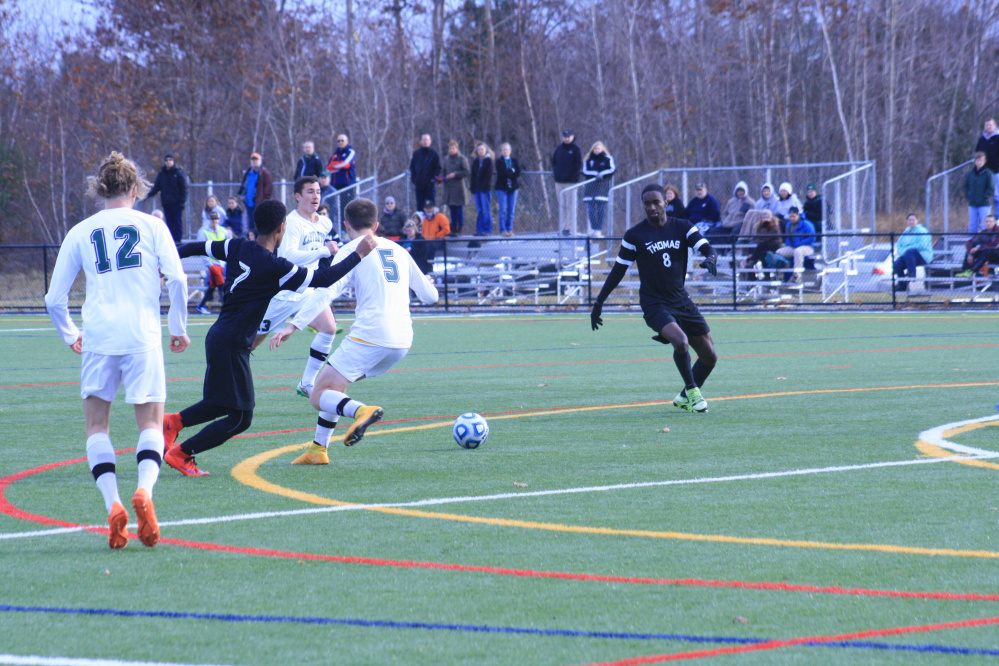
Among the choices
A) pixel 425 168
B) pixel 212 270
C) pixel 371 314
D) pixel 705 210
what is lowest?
pixel 371 314

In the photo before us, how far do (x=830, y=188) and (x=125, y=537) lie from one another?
21.7 metres

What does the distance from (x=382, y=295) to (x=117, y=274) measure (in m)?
Answer: 2.59

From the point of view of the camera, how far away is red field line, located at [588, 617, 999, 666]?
363 centimetres

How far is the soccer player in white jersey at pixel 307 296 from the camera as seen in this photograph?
10641mm

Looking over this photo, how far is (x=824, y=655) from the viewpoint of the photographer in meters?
3.66

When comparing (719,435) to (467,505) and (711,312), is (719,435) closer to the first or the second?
(467,505)

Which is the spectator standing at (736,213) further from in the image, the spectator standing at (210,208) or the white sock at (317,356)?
the white sock at (317,356)

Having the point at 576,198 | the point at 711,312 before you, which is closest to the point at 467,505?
the point at 711,312

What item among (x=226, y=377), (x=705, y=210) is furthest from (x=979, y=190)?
(x=226, y=377)

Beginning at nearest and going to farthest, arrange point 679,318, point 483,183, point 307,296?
point 679,318
point 307,296
point 483,183

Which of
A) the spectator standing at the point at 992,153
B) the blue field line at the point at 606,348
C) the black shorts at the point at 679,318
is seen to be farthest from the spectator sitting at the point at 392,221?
the black shorts at the point at 679,318

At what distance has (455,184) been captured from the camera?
25.8 metres

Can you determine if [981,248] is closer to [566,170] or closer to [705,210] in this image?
[705,210]

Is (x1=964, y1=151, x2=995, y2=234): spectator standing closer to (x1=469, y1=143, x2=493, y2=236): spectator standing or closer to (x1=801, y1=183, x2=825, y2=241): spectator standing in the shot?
(x1=801, y1=183, x2=825, y2=241): spectator standing
